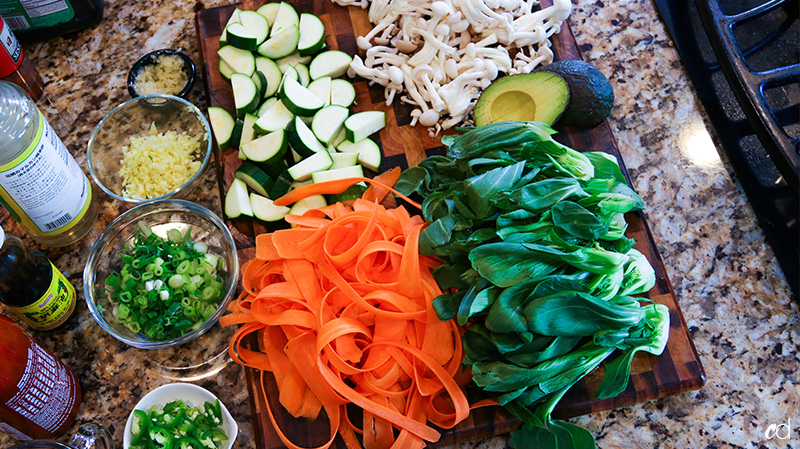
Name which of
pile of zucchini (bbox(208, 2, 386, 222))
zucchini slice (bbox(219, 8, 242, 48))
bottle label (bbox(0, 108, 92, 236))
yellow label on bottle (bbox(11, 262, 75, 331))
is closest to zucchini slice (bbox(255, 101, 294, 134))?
pile of zucchini (bbox(208, 2, 386, 222))

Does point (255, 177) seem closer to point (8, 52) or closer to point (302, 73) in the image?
point (302, 73)

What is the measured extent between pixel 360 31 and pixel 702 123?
1.30 meters

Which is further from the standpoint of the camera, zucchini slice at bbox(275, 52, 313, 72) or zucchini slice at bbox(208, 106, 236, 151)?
zucchini slice at bbox(275, 52, 313, 72)

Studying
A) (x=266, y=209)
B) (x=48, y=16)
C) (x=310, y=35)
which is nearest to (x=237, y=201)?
(x=266, y=209)

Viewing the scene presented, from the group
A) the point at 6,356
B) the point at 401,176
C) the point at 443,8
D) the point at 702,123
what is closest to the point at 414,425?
the point at 401,176

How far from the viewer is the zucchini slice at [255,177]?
6.33ft

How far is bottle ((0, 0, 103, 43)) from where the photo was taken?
2193 millimetres

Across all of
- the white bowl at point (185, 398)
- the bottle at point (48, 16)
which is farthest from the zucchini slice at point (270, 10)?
the white bowl at point (185, 398)

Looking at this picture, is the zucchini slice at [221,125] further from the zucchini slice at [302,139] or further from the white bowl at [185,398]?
the white bowl at [185,398]

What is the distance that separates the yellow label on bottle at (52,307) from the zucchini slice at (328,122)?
906 mm

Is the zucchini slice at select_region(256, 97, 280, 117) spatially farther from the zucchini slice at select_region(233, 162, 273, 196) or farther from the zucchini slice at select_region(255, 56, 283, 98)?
the zucchini slice at select_region(233, 162, 273, 196)

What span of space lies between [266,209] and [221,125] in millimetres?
360

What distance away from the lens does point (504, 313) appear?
148 cm

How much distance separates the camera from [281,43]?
2129 millimetres
